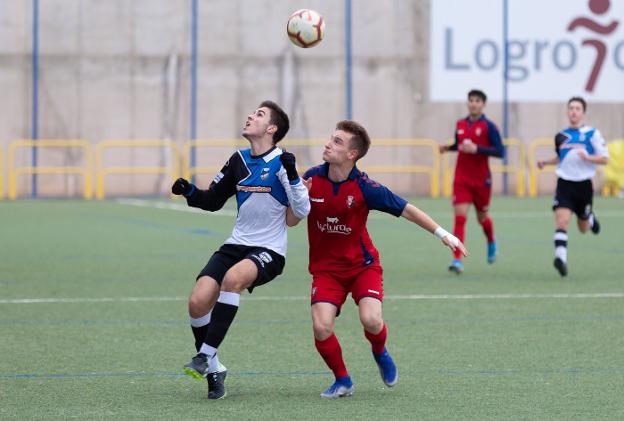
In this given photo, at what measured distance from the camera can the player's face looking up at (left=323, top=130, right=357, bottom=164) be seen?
7671 mm

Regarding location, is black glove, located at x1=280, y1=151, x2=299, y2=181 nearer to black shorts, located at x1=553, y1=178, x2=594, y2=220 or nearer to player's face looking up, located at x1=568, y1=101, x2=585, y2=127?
player's face looking up, located at x1=568, y1=101, x2=585, y2=127

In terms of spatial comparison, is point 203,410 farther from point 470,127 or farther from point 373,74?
point 373,74

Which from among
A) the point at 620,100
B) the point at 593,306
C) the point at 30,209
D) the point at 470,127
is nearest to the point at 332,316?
the point at 593,306

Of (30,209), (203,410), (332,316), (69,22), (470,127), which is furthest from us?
(69,22)

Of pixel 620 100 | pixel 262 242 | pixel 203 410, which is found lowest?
pixel 203 410

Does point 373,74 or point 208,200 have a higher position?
point 373,74

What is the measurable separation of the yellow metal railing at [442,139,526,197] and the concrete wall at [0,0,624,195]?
42 centimetres

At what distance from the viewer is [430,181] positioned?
32.1 meters

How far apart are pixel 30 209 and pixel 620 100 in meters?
15.6

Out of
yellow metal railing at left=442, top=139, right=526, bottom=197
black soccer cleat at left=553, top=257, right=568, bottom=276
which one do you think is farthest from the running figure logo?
black soccer cleat at left=553, top=257, right=568, bottom=276

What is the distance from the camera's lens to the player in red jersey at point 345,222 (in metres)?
7.68

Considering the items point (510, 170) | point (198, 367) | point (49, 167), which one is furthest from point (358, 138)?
point (510, 170)

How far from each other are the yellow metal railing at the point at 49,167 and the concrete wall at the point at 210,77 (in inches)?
8.8

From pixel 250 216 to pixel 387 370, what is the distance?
1.24 metres
